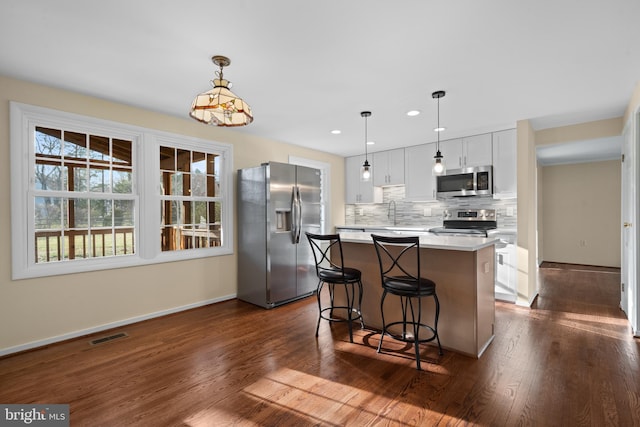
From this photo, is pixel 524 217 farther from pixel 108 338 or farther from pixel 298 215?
pixel 108 338

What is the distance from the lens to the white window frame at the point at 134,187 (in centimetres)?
271

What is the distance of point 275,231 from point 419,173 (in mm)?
2730

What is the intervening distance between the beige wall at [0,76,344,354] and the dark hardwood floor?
207 mm

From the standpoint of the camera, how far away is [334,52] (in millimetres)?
2287

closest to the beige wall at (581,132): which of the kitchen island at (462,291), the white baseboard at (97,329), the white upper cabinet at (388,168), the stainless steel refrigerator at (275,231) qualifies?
the white upper cabinet at (388,168)

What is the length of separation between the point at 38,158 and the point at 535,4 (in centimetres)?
404

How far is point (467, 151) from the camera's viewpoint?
4688 mm

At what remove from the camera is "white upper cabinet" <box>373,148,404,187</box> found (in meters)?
5.49

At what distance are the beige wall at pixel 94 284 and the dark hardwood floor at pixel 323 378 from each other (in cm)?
21

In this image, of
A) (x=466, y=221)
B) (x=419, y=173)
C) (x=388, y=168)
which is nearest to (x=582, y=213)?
(x=466, y=221)

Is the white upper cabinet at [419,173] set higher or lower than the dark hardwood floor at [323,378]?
higher

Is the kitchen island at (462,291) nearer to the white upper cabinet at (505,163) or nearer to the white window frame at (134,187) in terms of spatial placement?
the white upper cabinet at (505,163)

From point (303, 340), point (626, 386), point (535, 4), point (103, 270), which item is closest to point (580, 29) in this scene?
point (535, 4)

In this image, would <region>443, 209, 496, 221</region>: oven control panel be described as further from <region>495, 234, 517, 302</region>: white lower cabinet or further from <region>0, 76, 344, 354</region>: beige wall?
<region>0, 76, 344, 354</region>: beige wall
